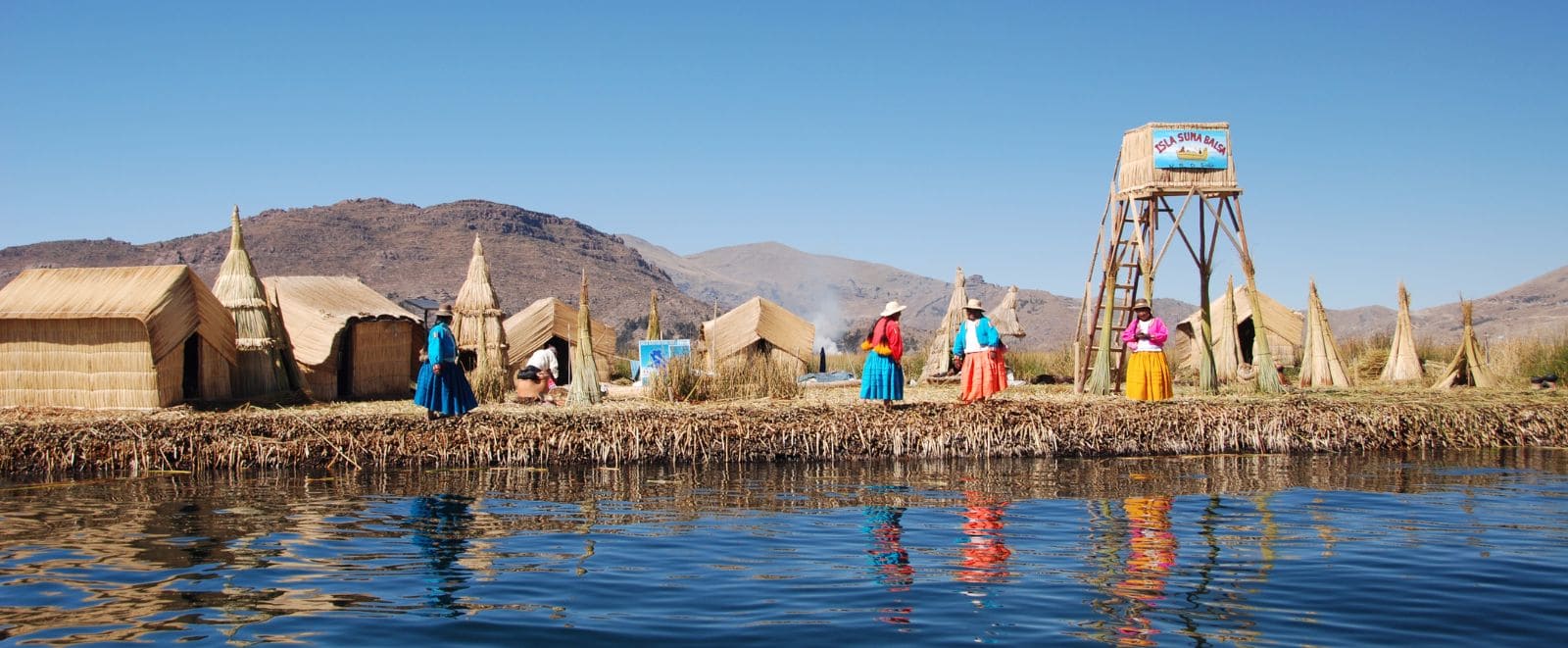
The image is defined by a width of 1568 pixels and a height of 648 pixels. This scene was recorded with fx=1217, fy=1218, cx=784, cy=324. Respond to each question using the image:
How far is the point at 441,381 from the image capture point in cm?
1212

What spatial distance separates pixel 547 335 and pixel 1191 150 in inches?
438

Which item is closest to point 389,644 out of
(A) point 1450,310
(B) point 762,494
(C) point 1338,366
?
(B) point 762,494

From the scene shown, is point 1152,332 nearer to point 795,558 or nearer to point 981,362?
point 981,362

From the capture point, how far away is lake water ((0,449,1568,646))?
570cm

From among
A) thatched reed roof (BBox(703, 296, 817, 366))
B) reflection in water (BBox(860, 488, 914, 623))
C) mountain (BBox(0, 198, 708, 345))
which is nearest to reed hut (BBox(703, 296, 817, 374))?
thatched reed roof (BBox(703, 296, 817, 366))

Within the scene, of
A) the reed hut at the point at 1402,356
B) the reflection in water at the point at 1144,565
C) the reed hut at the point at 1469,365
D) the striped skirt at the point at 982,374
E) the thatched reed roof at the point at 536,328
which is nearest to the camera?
the reflection in water at the point at 1144,565

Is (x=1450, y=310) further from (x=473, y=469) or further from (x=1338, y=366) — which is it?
(x=473, y=469)

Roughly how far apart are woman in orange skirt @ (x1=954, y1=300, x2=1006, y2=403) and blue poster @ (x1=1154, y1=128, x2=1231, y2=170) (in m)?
3.91

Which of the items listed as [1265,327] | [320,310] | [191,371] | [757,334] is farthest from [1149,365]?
[191,371]

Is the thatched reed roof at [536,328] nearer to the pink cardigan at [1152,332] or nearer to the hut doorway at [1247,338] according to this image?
the pink cardigan at [1152,332]

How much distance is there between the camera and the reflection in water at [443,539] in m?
6.41

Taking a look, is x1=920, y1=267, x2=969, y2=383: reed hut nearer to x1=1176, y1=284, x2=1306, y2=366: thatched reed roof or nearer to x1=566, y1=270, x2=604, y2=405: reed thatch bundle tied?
x1=1176, y1=284, x2=1306, y2=366: thatched reed roof

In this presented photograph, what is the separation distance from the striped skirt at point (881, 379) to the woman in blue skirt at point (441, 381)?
14.0 ft

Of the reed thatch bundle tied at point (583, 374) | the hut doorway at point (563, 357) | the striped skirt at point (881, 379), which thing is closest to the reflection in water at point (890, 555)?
the striped skirt at point (881, 379)
